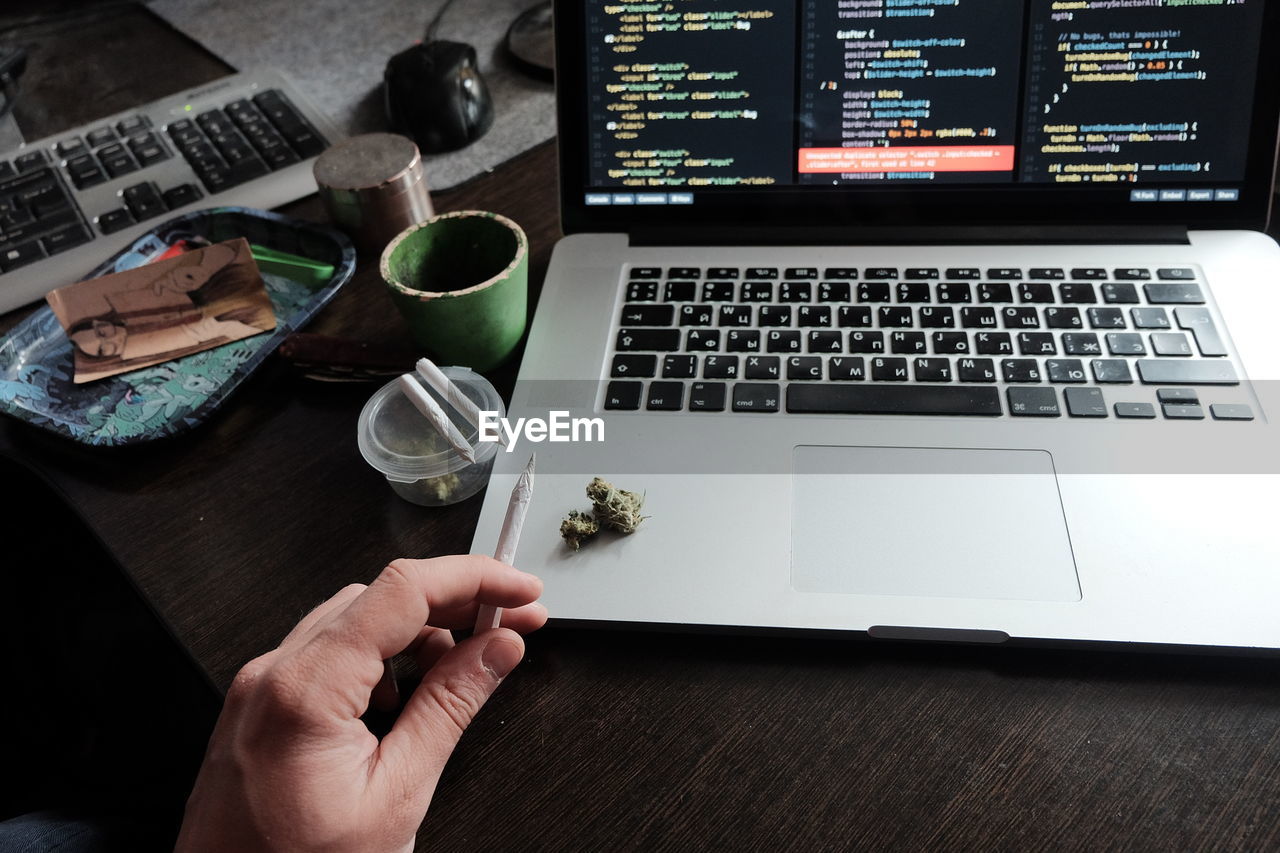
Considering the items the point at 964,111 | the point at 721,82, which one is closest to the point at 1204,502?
the point at 964,111

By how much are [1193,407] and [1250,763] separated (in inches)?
8.6

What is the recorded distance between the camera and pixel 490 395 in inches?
23.5

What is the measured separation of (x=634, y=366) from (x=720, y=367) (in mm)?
58

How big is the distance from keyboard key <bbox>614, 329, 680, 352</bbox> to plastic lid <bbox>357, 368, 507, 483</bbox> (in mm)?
99

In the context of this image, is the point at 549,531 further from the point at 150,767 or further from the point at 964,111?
the point at 150,767

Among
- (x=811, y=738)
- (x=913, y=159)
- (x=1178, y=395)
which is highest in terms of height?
(x=913, y=159)

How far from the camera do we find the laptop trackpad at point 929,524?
0.50 m

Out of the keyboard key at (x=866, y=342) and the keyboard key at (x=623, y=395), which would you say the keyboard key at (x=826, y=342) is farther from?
the keyboard key at (x=623, y=395)

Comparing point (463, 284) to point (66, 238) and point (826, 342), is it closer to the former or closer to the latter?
point (826, 342)

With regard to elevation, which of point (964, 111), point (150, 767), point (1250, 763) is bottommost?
point (150, 767)

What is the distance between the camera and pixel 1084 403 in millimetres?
574

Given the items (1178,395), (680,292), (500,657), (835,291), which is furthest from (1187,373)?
(500,657)

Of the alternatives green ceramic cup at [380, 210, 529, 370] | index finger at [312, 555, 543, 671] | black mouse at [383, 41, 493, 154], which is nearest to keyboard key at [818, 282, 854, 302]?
green ceramic cup at [380, 210, 529, 370]

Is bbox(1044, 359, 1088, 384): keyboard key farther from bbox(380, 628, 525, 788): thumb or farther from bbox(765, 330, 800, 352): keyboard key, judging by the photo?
bbox(380, 628, 525, 788): thumb
